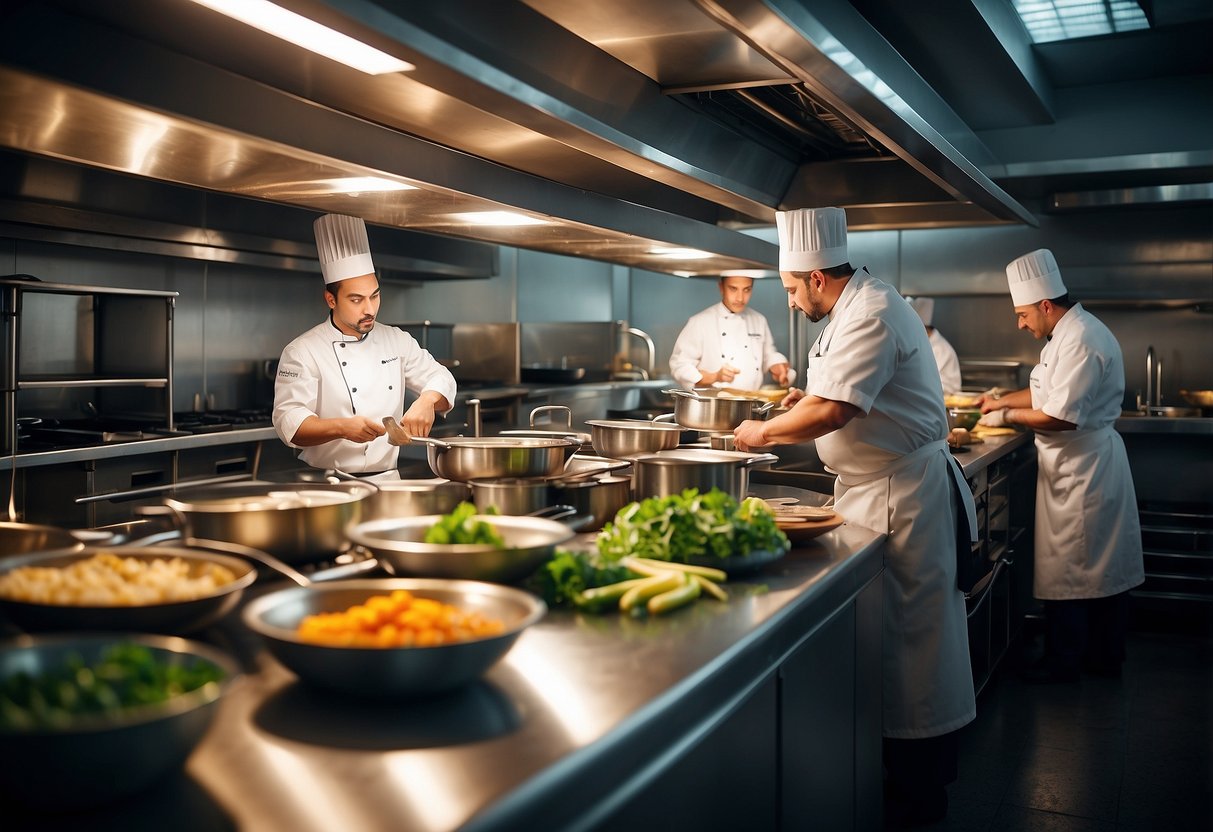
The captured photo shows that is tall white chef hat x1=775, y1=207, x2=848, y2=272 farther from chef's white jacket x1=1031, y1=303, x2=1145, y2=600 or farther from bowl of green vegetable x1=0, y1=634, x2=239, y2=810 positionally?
bowl of green vegetable x1=0, y1=634, x2=239, y2=810

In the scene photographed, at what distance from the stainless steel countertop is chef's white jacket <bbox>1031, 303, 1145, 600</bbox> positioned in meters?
3.28

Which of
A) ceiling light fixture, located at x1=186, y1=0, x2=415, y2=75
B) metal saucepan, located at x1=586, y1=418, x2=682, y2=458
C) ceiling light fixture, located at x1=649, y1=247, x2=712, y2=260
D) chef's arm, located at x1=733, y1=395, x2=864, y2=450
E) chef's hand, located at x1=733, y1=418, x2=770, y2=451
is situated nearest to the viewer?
ceiling light fixture, located at x1=186, y1=0, x2=415, y2=75

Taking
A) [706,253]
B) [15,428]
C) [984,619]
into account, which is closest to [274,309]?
[15,428]

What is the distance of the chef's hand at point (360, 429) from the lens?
3.03 m

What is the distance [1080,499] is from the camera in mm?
4531

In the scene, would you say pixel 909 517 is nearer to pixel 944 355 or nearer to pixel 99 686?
pixel 99 686

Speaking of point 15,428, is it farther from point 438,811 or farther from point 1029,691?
point 1029,691

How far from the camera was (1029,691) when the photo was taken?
13.8 ft

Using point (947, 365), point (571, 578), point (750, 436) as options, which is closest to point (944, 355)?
point (947, 365)

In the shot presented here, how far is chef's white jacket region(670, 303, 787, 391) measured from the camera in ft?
20.3

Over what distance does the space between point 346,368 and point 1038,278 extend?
3150mm

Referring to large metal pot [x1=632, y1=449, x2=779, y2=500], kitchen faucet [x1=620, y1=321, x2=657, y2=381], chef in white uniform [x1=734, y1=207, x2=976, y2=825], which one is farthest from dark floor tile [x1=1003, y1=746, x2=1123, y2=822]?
kitchen faucet [x1=620, y1=321, x2=657, y2=381]

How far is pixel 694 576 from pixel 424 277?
5159mm

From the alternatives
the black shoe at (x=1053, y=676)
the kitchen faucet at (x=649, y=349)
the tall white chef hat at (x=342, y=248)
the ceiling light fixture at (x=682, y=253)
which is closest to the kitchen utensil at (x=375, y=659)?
the tall white chef hat at (x=342, y=248)
